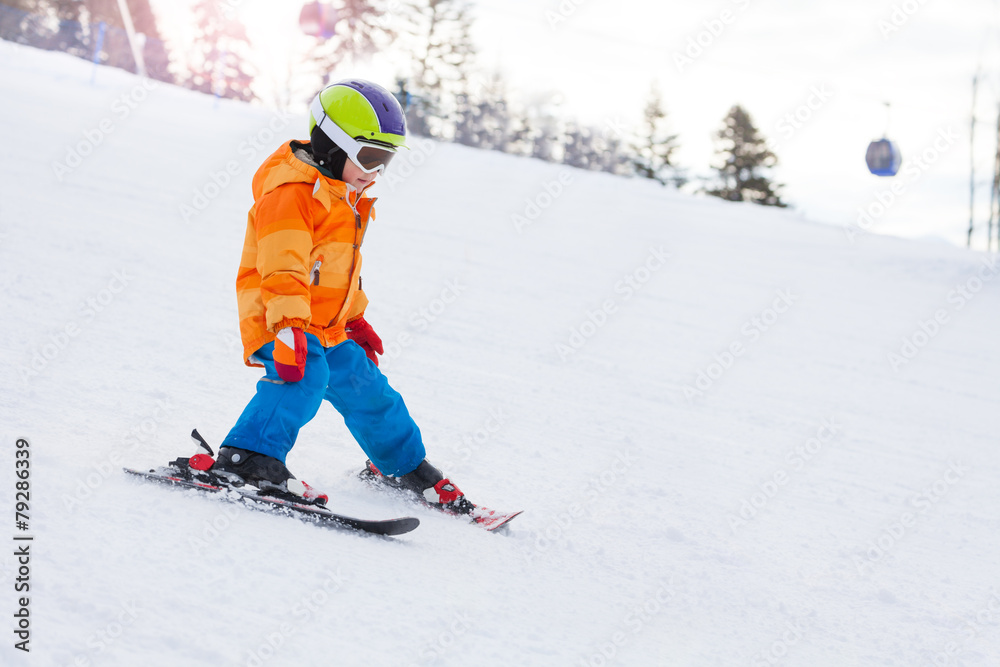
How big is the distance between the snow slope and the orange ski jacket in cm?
60

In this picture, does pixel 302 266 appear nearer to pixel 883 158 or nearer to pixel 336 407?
pixel 336 407

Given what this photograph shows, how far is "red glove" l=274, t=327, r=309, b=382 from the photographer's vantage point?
7.43ft

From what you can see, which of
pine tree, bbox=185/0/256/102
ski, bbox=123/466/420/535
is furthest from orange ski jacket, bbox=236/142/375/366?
pine tree, bbox=185/0/256/102

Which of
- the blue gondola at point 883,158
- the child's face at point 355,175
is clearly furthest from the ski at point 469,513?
the blue gondola at point 883,158

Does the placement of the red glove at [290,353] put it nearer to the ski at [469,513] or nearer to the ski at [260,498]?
the ski at [260,498]

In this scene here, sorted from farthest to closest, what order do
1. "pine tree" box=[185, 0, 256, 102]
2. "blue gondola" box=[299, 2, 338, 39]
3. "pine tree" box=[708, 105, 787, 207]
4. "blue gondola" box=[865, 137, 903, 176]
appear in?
"pine tree" box=[708, 105, 787, 207] < "pine tree" box=[185, 0, 256, 102] < "blue gondola" box=[299, 2, 338, 39] < "blue gondola" box=[865, 137, 903, 176]

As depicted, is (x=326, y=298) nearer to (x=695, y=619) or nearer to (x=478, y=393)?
(x=695, y=619)

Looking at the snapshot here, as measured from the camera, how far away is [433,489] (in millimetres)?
2805

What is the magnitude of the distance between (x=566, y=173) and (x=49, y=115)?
31.4 ft

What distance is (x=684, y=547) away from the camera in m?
2.80

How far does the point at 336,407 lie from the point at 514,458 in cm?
99

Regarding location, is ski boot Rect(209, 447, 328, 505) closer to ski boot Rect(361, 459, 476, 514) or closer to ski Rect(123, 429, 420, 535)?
ski Rect(123, 429, 420, 535)

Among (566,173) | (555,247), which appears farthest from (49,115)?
(566,173)

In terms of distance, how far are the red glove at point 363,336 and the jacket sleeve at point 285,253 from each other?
509 mm
